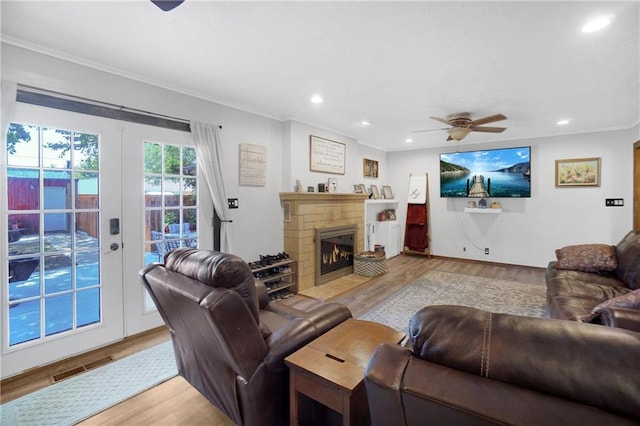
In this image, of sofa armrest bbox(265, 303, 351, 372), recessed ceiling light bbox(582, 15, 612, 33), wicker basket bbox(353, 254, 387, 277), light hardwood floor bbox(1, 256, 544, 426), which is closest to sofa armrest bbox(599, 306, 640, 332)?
sofa armrest bbox(265, 303, 351, 372)

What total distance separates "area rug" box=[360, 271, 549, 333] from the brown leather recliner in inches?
74.8

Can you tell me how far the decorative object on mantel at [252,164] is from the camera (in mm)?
3832

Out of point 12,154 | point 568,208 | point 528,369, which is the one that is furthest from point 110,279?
point 568,208

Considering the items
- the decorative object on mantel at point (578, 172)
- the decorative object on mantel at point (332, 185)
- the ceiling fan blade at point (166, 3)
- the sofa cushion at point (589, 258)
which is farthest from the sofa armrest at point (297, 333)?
the decorative object on mantel at point (578, 172)

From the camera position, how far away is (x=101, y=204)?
105 inches

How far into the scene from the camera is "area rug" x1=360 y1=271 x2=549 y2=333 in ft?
11.4

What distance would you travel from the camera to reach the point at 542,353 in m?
0.75

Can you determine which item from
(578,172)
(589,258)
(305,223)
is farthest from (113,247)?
(578,172)

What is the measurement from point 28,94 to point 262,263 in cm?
272

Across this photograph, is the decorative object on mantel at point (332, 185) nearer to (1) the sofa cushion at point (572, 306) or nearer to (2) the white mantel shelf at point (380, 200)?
Answer: (2) the white mantel shelf at point (380, 200)

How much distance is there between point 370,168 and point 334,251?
7.92ft

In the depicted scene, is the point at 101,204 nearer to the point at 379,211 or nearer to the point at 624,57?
the point at 624,57

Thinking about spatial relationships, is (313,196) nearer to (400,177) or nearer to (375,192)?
(375,192)

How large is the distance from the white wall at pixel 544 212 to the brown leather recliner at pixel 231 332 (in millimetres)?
5417
